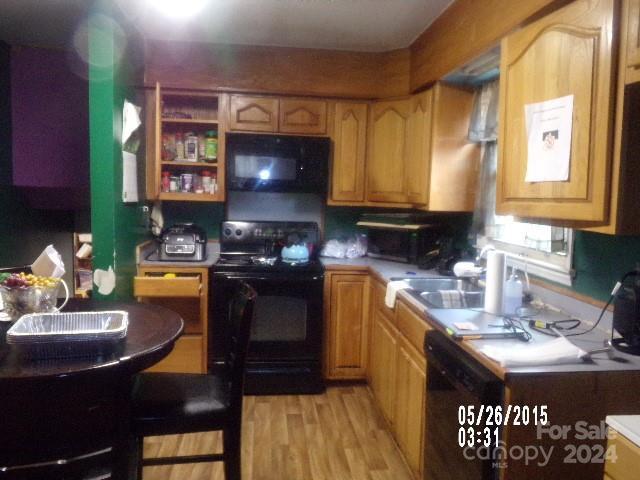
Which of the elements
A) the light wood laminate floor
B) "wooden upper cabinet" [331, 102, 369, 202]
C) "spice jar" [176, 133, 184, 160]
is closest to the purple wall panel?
"spice jar" [176, 133, 184, 160]

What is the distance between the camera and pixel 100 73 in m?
2.54

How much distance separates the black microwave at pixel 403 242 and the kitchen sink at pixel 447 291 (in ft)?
1.38

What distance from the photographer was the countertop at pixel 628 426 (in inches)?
39.1

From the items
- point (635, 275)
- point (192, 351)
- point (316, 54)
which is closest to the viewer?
point (635, 275)

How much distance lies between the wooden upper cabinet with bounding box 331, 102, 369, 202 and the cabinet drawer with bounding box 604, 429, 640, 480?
2.45 meters

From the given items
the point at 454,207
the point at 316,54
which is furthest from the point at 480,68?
the point at 316,54

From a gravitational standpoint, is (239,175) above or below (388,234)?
above

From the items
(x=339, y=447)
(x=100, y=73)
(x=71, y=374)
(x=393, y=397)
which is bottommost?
(x=339, y=447)

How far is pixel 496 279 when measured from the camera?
188cm

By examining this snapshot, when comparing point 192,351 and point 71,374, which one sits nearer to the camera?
point 71,374

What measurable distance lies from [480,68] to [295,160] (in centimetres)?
128

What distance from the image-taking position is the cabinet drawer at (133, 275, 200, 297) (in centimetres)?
285

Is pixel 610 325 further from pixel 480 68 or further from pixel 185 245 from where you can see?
pixel 185 245

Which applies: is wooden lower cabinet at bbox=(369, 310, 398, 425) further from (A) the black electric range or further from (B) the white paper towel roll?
(B) the white paper towel roll
